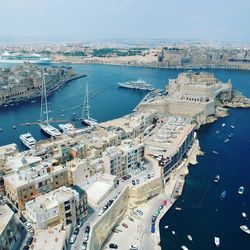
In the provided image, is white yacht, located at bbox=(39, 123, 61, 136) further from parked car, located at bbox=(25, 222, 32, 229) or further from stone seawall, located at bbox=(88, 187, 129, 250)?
parked car, located at bbox=(25, 222, 32, 229)

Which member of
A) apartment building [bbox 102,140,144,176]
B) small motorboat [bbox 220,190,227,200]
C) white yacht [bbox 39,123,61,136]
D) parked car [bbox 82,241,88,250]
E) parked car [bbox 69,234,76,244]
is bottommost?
white yacht [bbox 39,123,61,136]

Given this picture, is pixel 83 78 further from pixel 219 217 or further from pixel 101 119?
pixel 219 217

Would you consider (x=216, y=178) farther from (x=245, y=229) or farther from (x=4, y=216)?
(x=4, y=216)

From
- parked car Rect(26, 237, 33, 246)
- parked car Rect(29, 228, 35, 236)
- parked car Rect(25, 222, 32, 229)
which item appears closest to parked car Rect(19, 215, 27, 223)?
parked car Rect(25, 222, 32, 229)

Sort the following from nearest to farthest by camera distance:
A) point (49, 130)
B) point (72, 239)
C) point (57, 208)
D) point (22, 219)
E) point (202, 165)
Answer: point (72, 239) < point (57, 208) < point (22, 219) < point (202, 165) < point (49, 130)

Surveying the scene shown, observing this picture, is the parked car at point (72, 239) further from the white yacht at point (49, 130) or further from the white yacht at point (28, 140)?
the white yacht at point (49, 130)

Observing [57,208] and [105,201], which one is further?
[105,201]

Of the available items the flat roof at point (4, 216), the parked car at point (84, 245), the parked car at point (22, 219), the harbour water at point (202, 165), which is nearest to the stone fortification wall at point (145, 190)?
the harbour water at point (202, 165)

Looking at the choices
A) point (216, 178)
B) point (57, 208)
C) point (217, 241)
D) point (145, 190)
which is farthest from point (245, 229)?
point (57, 208)
